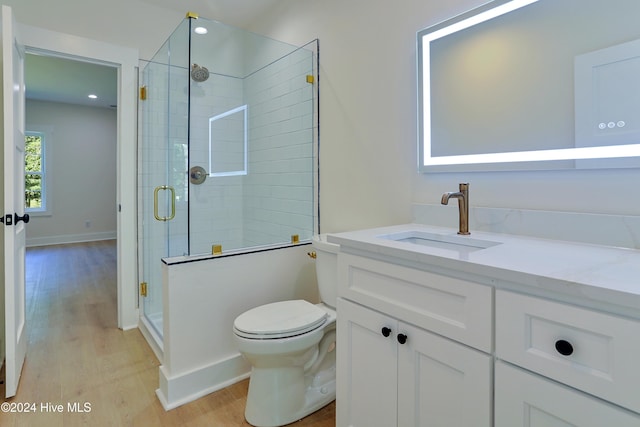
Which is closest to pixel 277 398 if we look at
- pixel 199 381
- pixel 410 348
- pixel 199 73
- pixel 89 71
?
pixel 199 381

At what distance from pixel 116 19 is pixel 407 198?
2510 mm

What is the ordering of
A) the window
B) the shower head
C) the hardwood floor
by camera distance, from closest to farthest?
the hardwood floor < the shower head < the window

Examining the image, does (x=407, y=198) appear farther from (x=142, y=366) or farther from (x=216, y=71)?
(x=142, y=366)

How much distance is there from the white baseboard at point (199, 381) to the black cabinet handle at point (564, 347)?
1.63m

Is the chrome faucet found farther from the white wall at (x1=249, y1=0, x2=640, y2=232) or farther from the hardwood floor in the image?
the hardwood floor

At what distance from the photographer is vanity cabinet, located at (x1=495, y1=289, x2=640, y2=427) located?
0.67 m

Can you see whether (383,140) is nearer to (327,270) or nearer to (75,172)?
(327,270)

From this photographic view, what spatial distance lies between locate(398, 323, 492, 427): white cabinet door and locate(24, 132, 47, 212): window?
23.2ft

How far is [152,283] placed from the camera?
2.53m

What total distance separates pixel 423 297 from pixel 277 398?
954 millimetres

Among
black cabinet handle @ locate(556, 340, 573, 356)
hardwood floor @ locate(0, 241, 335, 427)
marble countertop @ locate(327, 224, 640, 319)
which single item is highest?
marble countertop @ locate(327, 224, 640, 319)

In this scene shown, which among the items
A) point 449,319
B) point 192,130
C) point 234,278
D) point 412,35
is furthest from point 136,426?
point 412,35

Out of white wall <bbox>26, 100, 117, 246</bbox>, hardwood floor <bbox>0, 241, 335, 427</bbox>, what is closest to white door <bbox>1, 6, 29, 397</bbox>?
hardwood floor <bbox>0, 241, 335, 427</bbox>

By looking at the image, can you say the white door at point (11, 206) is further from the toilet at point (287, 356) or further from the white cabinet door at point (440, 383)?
the white cabinet door at point (440, 383)
